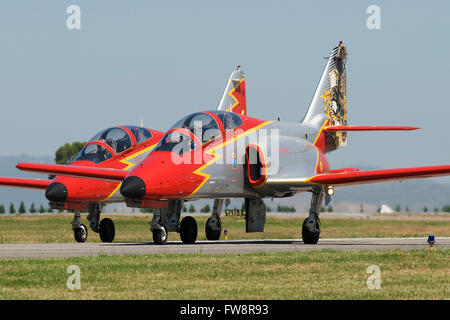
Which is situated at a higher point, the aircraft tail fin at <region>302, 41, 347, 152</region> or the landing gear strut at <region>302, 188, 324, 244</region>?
the aircraft tail fin at <region>302, 41, 347, 152</region>

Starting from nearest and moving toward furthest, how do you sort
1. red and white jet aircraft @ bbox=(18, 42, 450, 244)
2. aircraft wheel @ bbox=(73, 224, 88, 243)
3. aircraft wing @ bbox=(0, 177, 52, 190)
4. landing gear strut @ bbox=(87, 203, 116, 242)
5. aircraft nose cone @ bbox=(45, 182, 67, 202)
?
red and white jet aircraft @ bbox=(18, 42, 450, 244) → aircraft nose cone @ bbox=(45, 182, 67, 202) → aircraft wing @ bbox=(0, 177, 52, 190) → aircraft wheel @ bbox=(73, 224, 88, 243) → landing gear strut @ bbox=(87, 203, 116, 242)

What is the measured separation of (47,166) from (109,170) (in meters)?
1.92

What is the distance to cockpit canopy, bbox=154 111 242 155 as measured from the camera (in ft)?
78.6

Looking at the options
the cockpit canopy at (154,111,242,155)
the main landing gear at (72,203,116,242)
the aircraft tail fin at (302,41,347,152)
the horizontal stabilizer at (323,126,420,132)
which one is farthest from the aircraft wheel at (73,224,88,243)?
the horizontal stabilizer at (323,126,420,132)

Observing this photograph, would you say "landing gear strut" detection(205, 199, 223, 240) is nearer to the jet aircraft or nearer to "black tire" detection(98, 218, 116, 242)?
the jet aircraft

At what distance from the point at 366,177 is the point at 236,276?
36.3 ft

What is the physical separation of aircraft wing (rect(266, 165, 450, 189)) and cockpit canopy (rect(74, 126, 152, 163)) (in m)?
5.81

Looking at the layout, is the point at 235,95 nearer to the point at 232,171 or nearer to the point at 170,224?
the point at 232,171

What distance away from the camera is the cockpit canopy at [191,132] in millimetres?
23944

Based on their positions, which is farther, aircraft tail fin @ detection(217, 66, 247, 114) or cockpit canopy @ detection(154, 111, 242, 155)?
aircraft tail fin @ detection(217, 66, 247, 114)

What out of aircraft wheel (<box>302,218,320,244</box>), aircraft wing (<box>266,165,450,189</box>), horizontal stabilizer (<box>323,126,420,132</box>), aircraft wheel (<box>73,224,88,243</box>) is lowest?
aircraft wheel (<box>73,224,88,243</box>)

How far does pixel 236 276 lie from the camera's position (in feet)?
51.0

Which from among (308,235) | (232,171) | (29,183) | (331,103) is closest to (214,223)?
(308,235)
